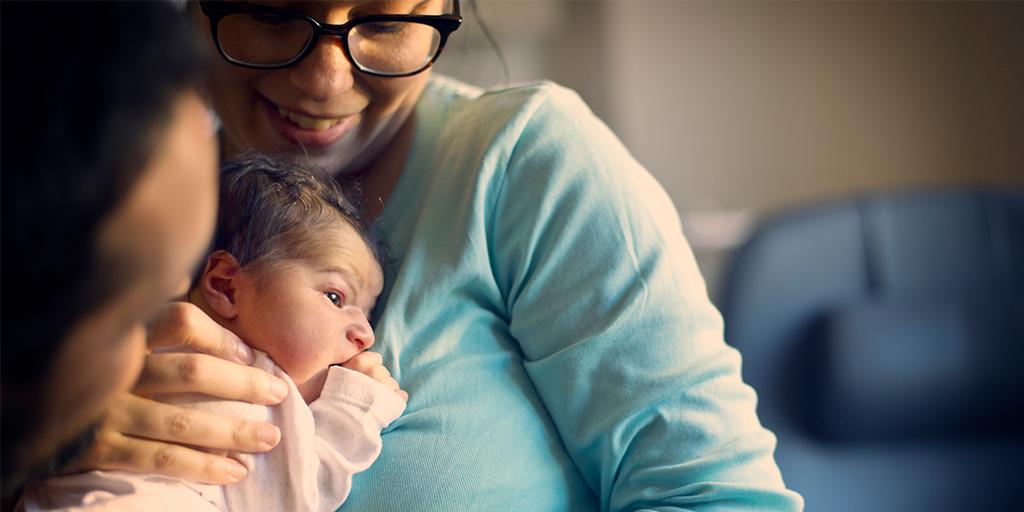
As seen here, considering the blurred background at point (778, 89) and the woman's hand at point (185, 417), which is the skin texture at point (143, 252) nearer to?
the woman's hand at point (185, 417)

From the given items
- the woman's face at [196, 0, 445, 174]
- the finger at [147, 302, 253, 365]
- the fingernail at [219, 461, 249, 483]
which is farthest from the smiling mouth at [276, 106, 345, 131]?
the fingernail at [219, 461, 249, 483]

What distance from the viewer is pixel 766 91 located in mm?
3027

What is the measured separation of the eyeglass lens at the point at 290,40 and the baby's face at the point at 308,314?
0.16 meters

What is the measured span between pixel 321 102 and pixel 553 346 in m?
0.31

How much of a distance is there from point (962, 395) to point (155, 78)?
155 centimetres

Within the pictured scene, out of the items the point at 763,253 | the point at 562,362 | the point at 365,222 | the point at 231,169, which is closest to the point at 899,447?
the point at 763,253

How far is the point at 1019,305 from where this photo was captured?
5.74 feet

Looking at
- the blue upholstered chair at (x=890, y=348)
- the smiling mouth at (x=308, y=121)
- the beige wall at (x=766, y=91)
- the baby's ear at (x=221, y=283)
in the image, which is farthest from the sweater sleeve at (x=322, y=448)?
the beige wall at (x=766, y=91)

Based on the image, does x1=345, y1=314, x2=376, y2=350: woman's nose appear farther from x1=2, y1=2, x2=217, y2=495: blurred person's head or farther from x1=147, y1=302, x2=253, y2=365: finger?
x1=2, y1=2, x2=217, y2=495: blurred person's head

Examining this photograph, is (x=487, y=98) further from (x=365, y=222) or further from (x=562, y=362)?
(x=562, y=362)

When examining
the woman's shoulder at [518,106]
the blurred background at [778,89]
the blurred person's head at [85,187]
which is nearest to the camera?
the blurred person's head at [85,187]

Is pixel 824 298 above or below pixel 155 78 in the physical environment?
below

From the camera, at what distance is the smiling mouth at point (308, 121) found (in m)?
0.98

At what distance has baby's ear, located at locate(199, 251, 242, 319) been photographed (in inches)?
35.5
